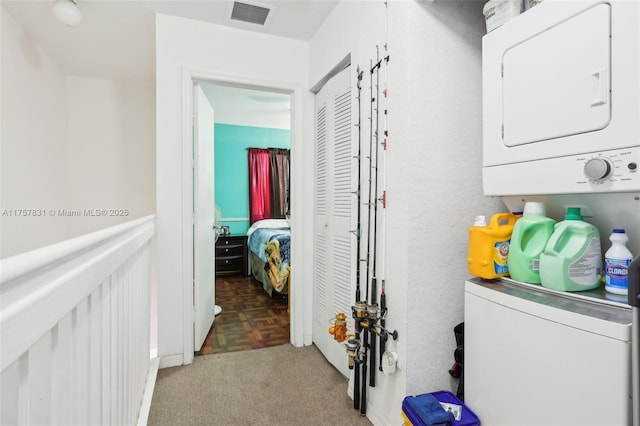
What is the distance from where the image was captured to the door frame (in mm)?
2379

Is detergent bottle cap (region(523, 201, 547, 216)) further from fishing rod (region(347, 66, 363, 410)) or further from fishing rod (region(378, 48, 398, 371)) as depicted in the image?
fishing rod (region(347, 66, 363, 410))

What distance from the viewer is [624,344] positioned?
834 millimetres

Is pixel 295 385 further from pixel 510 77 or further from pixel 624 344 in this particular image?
pixel 510 77

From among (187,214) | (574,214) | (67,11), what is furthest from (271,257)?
(574,214)

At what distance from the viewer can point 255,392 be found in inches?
78.2

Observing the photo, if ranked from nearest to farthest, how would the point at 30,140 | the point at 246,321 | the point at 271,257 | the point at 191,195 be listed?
the point at 191,195 < the point at 30,140 < the point at 246,321 < the point at 271,257

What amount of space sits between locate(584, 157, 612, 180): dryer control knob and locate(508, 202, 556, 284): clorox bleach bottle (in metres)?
0.26

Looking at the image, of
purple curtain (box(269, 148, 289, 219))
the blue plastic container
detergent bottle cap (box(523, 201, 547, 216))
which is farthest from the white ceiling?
purple curtain (box(269, 148, 289, 219))

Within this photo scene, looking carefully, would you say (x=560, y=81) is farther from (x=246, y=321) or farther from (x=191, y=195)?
(x=246, y=321)

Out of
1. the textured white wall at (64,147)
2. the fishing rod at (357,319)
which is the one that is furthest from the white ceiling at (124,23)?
the fishing rod at (357,319)

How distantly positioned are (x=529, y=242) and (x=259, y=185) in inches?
198

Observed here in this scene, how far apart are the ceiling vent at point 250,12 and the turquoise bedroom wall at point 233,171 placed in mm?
3485

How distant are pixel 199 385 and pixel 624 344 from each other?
2.04 m

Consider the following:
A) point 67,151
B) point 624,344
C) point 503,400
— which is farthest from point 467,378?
point 67,151
